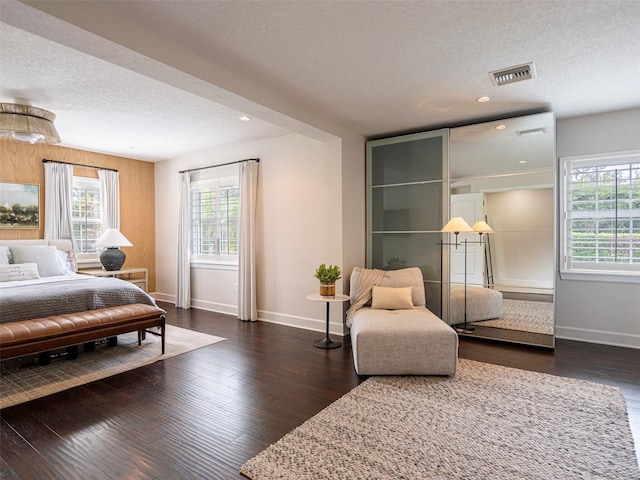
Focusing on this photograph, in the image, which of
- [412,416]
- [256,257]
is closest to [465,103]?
[412,416]

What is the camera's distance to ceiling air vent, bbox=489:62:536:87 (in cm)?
283

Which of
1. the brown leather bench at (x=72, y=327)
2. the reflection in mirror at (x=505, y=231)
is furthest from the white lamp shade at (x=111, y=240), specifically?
the reflection in mirror at (x=505, y=231)

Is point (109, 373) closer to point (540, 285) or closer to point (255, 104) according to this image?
point (255, 104)

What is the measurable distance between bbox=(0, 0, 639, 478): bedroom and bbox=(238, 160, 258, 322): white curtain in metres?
0.16

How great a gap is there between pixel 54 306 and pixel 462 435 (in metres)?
3.75

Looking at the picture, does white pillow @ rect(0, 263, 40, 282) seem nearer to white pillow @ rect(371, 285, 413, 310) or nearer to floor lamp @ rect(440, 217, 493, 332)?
white pillow @ rect(371, 285, 413, 310)

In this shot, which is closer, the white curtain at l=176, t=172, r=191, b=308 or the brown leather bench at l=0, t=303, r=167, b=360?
the brown leather bench at l=0, t=303, r=167, b=360

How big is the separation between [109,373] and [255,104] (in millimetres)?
2799

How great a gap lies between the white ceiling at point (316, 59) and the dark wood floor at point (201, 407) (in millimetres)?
2429

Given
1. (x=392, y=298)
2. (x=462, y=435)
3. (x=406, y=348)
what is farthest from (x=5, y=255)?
(x=462, y=435)

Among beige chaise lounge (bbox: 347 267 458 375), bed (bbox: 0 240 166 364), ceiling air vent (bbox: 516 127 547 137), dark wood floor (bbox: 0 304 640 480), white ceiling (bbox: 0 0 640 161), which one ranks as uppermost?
white ceiling (bbox: 0 0 640 161)

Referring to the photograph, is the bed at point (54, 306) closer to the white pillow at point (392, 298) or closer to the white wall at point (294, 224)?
the white wall at point (294, 224)

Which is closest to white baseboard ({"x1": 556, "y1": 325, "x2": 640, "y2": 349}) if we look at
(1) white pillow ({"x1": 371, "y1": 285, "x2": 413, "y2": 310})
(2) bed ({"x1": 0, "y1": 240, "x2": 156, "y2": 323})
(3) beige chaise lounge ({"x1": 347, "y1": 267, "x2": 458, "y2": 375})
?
(1) white pillow ({"x1": 371, "y1": 285, "x2": 413, "y2": 310})

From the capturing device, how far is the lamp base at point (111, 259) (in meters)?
5.48
